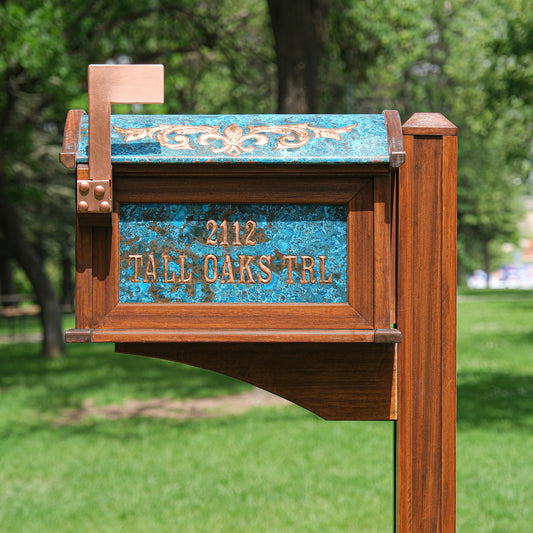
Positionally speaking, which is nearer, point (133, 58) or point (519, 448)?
point (519, 448)

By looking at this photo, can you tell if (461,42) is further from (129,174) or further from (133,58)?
(129,174)

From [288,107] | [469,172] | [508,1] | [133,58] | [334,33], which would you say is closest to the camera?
[288,107]

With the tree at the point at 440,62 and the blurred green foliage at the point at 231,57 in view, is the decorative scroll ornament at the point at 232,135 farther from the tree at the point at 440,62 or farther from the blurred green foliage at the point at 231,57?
the tree at the point at 440,62

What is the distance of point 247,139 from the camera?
1.61 m

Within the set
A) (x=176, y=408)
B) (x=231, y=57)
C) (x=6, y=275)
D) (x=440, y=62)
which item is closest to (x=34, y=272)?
(x=231, y=57)

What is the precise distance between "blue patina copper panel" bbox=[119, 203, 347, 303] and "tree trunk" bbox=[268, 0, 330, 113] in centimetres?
734

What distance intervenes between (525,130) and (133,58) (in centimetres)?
1118

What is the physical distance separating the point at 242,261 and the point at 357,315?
0.88ft

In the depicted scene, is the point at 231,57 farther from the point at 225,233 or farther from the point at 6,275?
the point at 6,275

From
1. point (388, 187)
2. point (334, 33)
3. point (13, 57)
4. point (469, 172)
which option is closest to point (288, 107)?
point (334, 33)

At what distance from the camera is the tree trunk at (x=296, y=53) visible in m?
8.67

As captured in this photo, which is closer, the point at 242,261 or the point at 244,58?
the point at 242,261

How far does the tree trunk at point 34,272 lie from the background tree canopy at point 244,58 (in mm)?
25

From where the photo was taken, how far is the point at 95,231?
160 cm
